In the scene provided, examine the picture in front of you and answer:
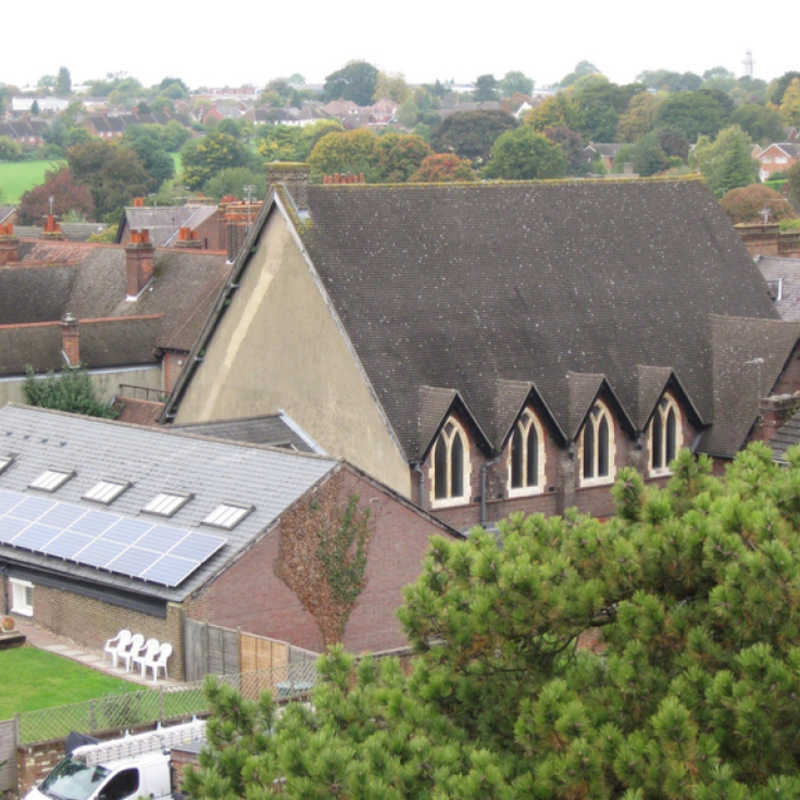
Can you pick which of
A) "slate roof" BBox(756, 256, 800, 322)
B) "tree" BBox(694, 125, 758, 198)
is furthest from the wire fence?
"tree" BBox(694, 125, 758, 198)

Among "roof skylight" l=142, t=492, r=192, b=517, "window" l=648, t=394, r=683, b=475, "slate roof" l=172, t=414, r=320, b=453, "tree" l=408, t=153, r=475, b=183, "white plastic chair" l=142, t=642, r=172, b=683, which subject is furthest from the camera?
"tree" l=408, t=153, r=475, b=183

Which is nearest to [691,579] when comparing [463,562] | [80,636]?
[463,562]

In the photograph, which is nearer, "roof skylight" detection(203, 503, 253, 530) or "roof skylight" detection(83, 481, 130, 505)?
"roof skylight" detection(203, 503, 253, 530)

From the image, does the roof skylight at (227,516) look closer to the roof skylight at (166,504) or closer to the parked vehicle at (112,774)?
the roof skylight at (166,504)

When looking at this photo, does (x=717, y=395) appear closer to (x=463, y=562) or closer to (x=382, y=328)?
(x=382, y=328)

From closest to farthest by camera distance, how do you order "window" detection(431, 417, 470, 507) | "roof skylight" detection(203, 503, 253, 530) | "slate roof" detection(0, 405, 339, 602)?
"slate roof" detection(0, 405, 339, 602) → "roof skylight" detection(203, 503, 253, 530) → "window" detection(431, 417, 470, 507)

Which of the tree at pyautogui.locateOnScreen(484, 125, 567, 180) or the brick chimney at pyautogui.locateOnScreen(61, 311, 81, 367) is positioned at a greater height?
the tree at pyautogui.locateOnScreen(484, 125, 567, 180)

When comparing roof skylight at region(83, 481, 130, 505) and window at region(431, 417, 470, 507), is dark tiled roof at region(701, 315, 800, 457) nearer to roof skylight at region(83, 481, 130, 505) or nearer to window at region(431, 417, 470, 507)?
window at region(431, 417, 470, 507)

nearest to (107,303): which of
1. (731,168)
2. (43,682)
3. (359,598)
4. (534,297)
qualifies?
(534,297)
